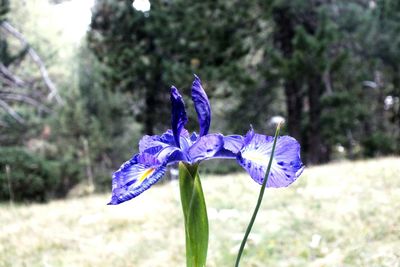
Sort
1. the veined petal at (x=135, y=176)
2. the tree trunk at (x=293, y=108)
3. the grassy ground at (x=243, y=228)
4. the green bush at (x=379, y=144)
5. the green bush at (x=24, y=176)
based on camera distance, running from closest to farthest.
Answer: the veined petal at (x=135, y=176) → the grassy ground at (x=243, y=228) → the green bush at (x=24, y=176) → the green bush at (x=379, y=144) → the tree trunk at (x=293, y=108)

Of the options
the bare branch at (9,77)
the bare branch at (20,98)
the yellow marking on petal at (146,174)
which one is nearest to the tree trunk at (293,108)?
the bare branch at (20,98)

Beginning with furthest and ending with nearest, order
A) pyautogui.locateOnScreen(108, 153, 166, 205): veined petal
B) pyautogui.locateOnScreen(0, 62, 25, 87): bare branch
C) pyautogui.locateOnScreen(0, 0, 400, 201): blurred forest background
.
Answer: pyautogui.locateOnScreen(0, 62, 25, 87): bare branch → pyautogui.locateOnScreen(0, 0, 400, 201): blurred forest background → pyautogui.locateOnScreen(108, 153, 166, 205): veined petal

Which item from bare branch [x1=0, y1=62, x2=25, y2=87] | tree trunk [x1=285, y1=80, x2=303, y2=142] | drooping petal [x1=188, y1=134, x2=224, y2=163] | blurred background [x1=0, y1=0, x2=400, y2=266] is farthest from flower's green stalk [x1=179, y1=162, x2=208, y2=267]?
tree trunk [x1=285, y1=80, x2=303, y2=142]

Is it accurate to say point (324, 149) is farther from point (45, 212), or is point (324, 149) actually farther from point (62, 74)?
point (62, 74)

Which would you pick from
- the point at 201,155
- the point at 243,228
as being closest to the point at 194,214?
the point at 201,155

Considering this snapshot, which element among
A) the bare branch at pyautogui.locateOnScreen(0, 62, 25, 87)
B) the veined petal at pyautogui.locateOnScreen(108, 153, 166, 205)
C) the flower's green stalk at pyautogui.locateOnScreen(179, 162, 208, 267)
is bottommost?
the flower's green stalk at pyautogui.locateOnScreen(179, 162, 208, 267)

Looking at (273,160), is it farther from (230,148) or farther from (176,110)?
(176,110)

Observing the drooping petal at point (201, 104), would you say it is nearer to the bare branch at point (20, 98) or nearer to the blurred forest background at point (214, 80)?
the blurred forest background at point (214, 80)

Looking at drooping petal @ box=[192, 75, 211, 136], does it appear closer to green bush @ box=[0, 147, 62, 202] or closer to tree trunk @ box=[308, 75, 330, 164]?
green bush @ box=[0, 147, 62, 202]
